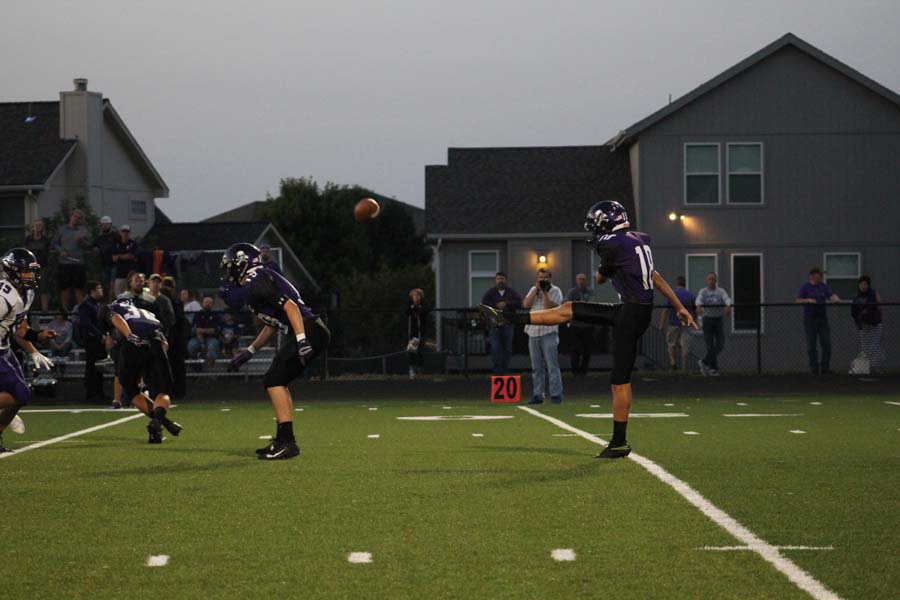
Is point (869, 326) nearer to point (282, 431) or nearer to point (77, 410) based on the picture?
→ point (77, 410)

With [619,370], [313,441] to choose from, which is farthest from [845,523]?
[313,441]

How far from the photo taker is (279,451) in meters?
11.6

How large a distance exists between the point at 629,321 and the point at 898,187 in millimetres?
27226

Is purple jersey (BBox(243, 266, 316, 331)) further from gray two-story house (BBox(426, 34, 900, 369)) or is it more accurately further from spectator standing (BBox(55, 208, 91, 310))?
gray two-story house (BBox(426, 34, 900, 369))

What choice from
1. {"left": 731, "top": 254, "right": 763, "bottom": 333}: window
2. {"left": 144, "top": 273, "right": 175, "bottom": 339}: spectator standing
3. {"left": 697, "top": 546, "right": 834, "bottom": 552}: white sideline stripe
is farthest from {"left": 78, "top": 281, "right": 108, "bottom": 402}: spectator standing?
{"left": 731, "top": 254, "right": 763, "bottom": 333}: window

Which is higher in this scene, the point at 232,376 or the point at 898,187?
the point at 898,187

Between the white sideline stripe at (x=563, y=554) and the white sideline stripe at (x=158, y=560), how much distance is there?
1.93 m

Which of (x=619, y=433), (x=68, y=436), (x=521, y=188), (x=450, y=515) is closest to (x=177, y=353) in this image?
(x=68, y=436)

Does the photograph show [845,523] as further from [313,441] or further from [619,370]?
[313,441]

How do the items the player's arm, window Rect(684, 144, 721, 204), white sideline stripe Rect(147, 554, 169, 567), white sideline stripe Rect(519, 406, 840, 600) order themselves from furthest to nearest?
window Rect(684, 144, 721, 204), the player's arm, white sideline stripe Rect(147, 554, 169, 567), white sideline stripe Rect(519, 406, 840, 600)

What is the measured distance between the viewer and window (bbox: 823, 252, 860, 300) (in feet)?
119

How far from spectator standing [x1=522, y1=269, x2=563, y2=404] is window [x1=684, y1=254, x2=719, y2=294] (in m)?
17.1

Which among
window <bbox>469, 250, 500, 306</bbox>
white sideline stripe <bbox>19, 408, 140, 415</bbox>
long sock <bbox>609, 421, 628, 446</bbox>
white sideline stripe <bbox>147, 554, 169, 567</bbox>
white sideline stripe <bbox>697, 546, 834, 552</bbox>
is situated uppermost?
window <bbox>469, 250, 500, 306</bbox>

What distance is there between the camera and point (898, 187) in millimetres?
36406
